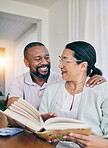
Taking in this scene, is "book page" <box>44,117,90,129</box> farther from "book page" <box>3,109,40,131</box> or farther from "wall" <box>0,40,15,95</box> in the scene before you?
"wall" <box>0,40,15,95</box>

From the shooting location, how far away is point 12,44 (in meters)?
7.49

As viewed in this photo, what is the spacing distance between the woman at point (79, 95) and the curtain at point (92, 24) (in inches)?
48.9

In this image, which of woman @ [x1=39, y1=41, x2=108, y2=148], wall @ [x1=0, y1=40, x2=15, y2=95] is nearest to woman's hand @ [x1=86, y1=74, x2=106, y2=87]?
woman @ [x1=39, y1=41, x2=108, y2=148]

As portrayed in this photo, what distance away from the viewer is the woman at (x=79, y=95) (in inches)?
47.9

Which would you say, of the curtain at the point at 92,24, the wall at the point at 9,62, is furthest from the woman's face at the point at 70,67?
the wall at the point at 9,62

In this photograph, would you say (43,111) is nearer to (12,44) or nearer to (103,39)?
(103,39)

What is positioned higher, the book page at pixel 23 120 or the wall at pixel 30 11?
the wall at pixel 30 11

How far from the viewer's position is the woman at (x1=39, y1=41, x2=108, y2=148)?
122cm

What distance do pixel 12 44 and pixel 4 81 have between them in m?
1.56

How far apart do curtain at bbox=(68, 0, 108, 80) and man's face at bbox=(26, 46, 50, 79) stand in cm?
122

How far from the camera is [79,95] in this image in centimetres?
135

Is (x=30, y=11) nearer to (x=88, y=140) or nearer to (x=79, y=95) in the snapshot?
(x=79, y=95)

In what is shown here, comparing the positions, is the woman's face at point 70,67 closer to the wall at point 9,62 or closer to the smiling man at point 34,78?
the smiling man at point 34,78

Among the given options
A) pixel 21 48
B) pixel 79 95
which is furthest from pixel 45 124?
pixel 21 48
